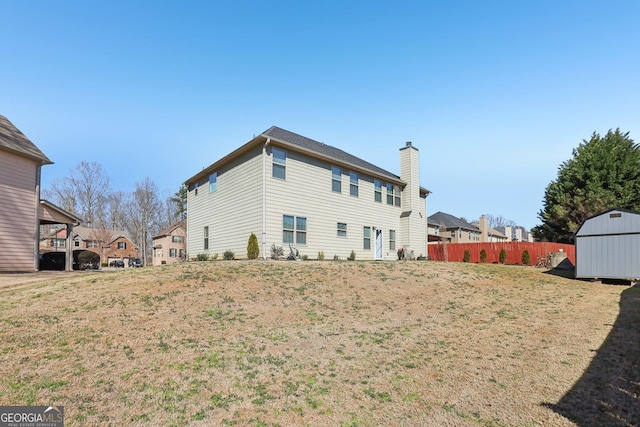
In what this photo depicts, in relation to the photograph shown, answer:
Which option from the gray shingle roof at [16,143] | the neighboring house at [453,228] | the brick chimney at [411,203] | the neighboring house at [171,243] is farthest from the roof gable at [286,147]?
the neighboring house at [171,243]

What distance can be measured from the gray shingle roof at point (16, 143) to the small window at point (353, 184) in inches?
577

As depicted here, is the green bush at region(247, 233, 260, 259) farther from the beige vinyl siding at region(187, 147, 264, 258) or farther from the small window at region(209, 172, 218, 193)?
the small window at region(209, 172, 218, 193)

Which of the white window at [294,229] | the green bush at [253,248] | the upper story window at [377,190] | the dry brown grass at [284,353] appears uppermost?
the upper story window at [377,190]

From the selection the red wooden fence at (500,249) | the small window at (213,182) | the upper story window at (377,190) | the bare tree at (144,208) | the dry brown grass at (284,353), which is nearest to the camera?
the dry brown grass at (284,353)

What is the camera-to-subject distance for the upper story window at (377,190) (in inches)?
814

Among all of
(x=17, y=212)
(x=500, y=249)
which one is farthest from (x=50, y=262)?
(x=500, y=249)

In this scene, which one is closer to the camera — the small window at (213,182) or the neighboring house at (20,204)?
the neighboring house at (20,204)

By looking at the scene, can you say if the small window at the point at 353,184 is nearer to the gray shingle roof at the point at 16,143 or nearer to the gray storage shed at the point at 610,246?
the gray storage shed at the point at 610,246

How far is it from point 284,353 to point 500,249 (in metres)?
27.3

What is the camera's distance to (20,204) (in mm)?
14633

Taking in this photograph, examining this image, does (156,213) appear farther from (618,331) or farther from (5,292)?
(618,331)

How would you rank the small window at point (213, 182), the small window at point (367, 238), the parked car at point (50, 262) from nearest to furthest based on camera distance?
the parked car at point (50, 262), the small window at point (213, 182), the small window at point (367, 238)

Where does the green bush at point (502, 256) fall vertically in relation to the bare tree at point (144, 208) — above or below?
below

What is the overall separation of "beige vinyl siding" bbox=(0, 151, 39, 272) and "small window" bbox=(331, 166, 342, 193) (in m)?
13.8
